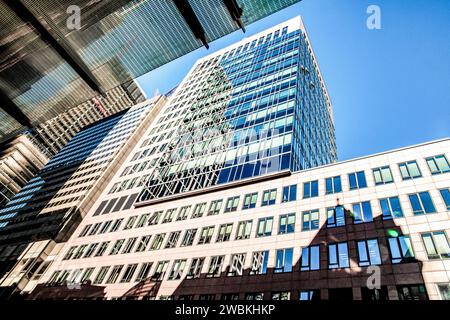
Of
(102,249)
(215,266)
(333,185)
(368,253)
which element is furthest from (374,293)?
(102,249)

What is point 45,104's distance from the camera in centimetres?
1152

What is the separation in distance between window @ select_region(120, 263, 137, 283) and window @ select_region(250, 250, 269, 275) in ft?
54.7

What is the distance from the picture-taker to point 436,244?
22.1 meters

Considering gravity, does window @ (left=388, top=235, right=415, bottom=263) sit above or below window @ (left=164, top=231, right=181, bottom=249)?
below

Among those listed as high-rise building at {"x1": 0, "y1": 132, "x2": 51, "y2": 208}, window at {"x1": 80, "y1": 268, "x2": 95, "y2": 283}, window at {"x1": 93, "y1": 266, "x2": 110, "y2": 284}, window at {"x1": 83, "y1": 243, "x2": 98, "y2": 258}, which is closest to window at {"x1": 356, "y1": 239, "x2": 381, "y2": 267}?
window at {"x1": 93, "y1": 266, "x2": 110, "y2": 284}

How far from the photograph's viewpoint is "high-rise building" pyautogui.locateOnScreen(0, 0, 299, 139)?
27.7ft

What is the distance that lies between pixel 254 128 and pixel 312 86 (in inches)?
934

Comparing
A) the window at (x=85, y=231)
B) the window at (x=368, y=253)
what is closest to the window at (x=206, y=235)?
the window at (x=368, y=253)

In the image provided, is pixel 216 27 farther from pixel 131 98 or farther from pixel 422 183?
pixel 131 98

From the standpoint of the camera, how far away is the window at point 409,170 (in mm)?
27359

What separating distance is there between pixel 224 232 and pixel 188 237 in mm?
5377

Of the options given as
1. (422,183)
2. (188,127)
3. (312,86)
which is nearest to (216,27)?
(422,183)

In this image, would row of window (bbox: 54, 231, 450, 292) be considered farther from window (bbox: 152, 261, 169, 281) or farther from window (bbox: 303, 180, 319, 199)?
window (bbox: 303, 180, 319, 199)

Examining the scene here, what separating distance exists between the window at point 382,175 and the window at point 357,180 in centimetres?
114
